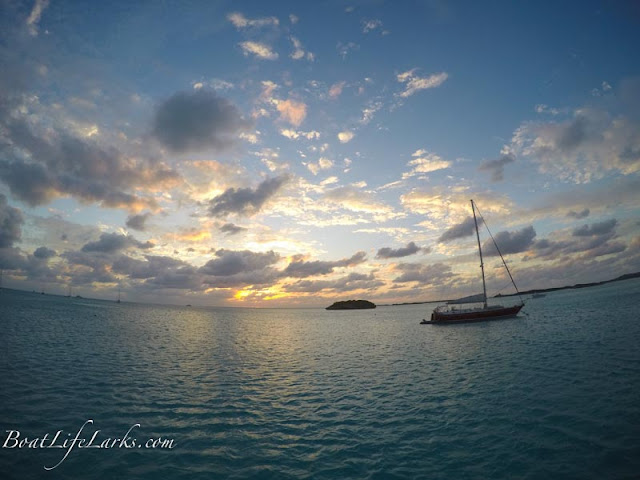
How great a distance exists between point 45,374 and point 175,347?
75.3 feet

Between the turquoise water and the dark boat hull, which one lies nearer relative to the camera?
the turquoise water

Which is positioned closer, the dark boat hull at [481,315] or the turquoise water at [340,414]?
the turquoise water at [340,414]

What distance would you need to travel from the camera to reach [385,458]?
47.8 feet

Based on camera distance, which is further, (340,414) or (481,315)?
(481,315)

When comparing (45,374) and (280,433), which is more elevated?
(45,374)

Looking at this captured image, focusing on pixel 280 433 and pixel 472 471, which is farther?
pixel 280 433

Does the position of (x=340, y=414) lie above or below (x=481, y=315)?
above

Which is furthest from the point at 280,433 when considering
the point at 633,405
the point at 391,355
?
the point at 391,355

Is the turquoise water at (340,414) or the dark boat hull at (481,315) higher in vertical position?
the turquoise water at (340,414)

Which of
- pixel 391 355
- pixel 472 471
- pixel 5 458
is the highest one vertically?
pixel 5 458

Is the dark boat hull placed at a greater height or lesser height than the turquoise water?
→ lesser

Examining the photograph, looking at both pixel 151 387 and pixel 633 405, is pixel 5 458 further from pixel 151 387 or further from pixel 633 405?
pixel 633 405

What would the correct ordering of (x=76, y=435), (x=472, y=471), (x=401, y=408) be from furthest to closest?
(x=401, y=408), (x=76, y=435), (x=472, y=471)

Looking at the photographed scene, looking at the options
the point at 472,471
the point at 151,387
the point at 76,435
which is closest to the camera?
the point at 472,471
